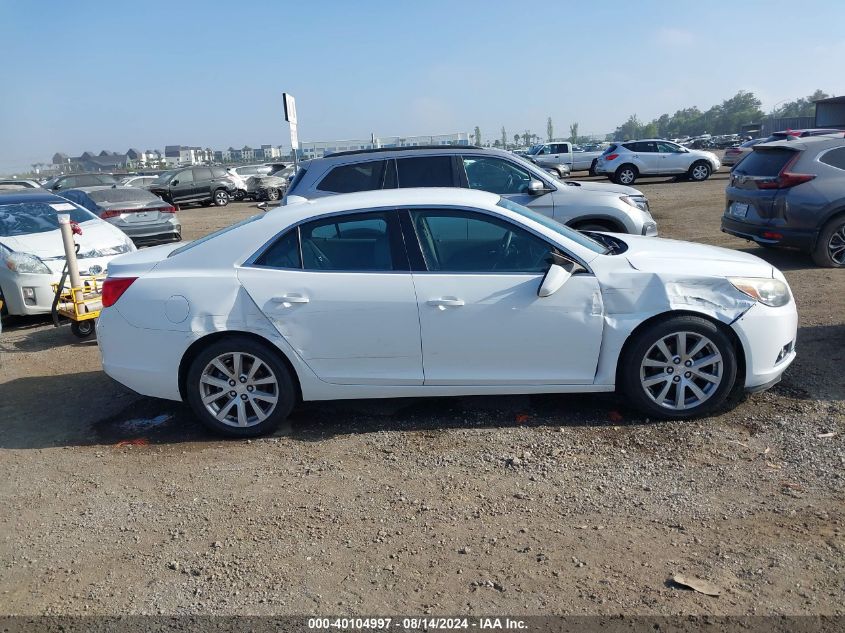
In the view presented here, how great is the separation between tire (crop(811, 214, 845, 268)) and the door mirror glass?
6.15 meters

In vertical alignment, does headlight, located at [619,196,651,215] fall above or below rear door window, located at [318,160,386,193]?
below

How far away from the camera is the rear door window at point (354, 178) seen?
8645 millimetres

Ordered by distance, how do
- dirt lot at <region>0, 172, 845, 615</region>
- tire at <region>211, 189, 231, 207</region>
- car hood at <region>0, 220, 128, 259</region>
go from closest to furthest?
dirt lot at <region>0, 172, 845, 615</region>
car hood at <region>0, 220, 128, 259</region>
tire at <region>211, 189, 231, 207</region>

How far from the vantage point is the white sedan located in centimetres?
461

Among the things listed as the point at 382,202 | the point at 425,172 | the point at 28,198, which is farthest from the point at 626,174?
the point at 382,202

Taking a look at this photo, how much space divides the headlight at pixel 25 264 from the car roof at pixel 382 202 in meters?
4.63

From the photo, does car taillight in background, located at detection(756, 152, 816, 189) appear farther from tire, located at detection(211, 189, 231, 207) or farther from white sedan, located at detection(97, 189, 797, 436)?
tire, located at detection(211, 189, 231, 207)

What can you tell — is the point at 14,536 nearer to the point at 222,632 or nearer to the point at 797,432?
the point at 222,632

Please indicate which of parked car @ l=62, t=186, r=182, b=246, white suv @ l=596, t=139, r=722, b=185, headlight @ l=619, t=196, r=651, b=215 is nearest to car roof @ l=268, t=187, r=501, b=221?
headlight @ l=619, t=196, r=651, b=215

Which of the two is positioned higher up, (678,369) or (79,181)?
(79,181)

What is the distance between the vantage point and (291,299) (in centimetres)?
466

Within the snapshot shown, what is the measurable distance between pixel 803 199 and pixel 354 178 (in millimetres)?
5686

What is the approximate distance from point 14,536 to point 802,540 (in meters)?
4.01

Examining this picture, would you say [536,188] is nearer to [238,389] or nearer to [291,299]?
[291,299]
